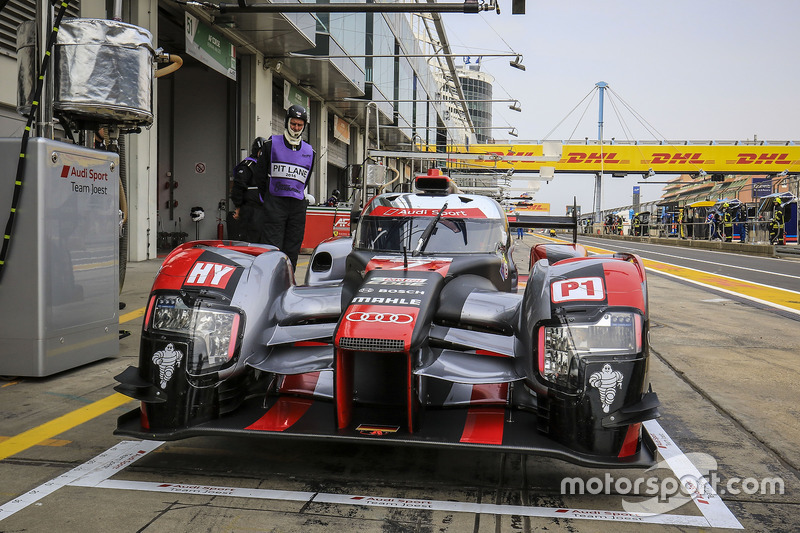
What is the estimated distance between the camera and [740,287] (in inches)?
464

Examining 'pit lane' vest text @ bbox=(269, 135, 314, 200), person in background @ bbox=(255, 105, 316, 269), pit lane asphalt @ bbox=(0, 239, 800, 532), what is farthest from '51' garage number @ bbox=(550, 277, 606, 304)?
'pit lane' vest text @ bbox=(269, 135, 314, 200)

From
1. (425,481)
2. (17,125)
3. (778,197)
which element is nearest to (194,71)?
(17,125)

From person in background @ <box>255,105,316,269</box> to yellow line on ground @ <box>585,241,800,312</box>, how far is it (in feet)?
21.9

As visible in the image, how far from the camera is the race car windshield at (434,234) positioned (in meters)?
4.23

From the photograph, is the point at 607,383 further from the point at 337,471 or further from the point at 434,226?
the point at 434,226

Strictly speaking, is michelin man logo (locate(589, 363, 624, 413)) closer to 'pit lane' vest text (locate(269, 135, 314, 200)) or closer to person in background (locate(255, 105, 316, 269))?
person in background (locate(255, 105, 316, 269))

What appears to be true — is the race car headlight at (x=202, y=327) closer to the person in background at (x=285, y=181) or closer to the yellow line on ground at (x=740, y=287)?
the person in background at (x=285, y=181)

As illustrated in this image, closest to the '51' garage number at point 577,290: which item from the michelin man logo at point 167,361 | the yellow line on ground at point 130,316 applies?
the michelin man logo at point 167,361

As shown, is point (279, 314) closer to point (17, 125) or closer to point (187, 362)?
point (187, 362)

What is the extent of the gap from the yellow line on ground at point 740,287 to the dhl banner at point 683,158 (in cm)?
3192

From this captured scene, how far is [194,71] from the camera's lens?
698 inches

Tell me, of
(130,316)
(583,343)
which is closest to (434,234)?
(583,343)

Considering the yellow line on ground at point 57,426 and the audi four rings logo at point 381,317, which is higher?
the audi four rings logo at point 381,317

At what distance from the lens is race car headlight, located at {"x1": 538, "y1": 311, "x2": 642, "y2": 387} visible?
2.66 m
